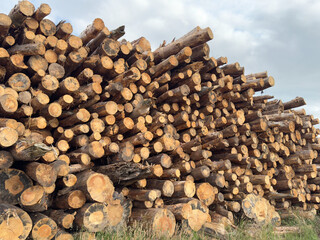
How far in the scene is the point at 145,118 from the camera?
4969mm

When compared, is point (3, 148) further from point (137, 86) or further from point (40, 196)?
point (137, 86)

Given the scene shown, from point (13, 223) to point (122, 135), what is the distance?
223 centimetres

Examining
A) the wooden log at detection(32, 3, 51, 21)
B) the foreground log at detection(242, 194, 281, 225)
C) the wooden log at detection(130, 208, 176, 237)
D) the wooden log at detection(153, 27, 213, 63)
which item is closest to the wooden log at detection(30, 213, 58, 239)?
the wooden log at detection(130, 208, 176, 237)

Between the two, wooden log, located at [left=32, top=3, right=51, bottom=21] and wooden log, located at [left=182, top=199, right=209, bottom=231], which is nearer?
wooden log, located at [left=32, top=3, right=51, bottom=21]

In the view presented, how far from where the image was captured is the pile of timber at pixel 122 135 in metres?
3.60

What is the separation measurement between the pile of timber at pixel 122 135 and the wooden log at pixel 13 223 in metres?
0.01

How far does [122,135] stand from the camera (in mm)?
4930

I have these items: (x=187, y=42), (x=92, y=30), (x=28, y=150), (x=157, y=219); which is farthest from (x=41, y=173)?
(x=187, y=42)

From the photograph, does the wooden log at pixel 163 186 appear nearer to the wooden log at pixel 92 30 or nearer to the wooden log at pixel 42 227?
the wooden log at pixel 42 227

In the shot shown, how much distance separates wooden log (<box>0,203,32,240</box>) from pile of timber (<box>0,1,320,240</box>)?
1 centimetres

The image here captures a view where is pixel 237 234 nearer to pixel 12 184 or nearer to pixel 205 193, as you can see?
pixel 205 193

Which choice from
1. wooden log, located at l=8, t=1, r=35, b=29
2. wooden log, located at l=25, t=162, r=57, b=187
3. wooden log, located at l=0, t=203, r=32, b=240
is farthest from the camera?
wooden log, located at l=8, t=1, r=35, b=29

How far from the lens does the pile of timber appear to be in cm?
360

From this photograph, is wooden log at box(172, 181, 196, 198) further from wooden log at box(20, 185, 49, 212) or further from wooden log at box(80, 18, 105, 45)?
wooden log at box(80, 18, 105, 45)
